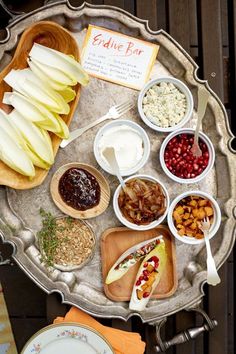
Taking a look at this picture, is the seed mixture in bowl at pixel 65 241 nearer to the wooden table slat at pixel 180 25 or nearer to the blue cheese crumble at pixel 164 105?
the blue cheese crumble at pixel 164 105

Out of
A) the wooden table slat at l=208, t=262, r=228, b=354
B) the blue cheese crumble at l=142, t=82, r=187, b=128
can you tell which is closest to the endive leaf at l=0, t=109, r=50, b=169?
the blue cheese crumble at l=142, t=82, r=187, b=128

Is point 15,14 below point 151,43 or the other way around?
the other way around

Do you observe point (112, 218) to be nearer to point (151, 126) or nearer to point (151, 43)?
point (151, 126)

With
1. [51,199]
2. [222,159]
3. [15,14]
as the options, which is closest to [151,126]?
[222,159]

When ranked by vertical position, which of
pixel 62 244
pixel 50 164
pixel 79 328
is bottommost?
pixel 79 328

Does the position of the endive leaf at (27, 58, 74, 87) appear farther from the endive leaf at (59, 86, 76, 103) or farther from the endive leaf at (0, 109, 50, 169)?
the endive leaf at (0, 109, 50, 169)
